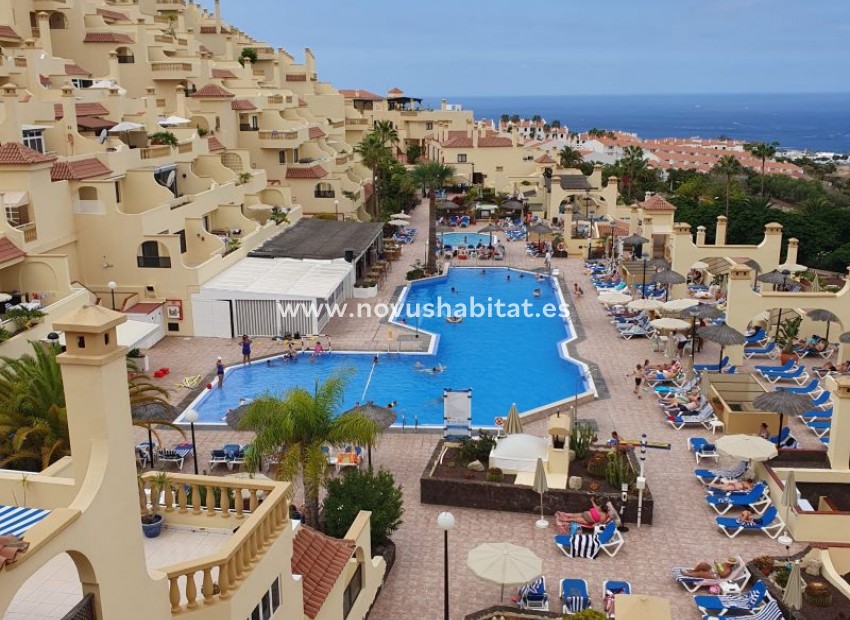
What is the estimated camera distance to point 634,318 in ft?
109

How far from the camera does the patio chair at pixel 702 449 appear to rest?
20.6 m

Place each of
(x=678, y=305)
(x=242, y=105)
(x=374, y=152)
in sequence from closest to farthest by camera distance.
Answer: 1. (x=678, y=305)
2. (x=242, y=105)
3. (x=374, y=152)

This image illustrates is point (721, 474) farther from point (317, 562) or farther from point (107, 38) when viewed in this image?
point (107, 38)

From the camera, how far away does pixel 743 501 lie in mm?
18047

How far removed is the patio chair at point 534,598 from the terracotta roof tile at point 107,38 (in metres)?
48.2

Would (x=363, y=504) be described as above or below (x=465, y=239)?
above

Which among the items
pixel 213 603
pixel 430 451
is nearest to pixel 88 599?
pixel 213 603

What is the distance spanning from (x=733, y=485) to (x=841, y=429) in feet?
9.06

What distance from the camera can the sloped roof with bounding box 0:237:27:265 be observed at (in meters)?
24.9

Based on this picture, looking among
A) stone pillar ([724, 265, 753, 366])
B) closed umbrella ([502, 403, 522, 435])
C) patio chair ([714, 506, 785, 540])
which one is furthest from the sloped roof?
stone pillar ([724, 265, 753, 366])

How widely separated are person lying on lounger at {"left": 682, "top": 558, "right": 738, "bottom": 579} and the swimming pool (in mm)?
37354

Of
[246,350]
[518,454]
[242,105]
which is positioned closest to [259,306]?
[246,350]

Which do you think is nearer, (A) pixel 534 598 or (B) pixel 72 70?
(A) pixel 534 598

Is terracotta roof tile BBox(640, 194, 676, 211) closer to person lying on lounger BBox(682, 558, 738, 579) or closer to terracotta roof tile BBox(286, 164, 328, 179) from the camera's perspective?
terracotta roof tile BBox(286, 164, 328, 179)
